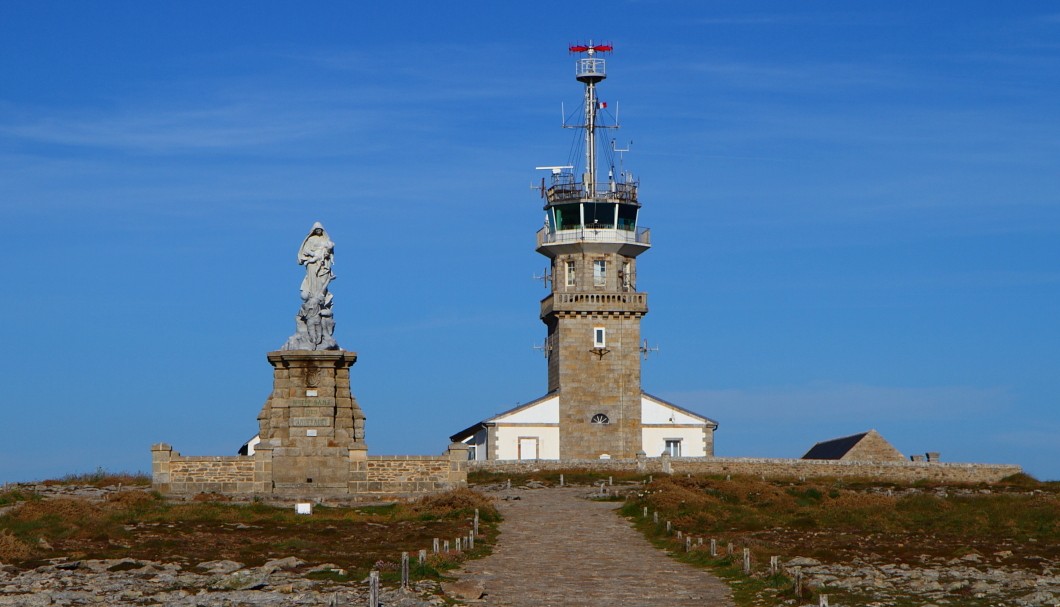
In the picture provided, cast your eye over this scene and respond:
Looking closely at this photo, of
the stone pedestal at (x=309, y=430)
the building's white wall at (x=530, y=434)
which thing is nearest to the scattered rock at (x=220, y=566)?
the stone pedestal at (x=309, y=430)

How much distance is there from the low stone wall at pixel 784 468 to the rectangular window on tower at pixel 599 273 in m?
11.4

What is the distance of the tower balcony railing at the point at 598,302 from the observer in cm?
7219

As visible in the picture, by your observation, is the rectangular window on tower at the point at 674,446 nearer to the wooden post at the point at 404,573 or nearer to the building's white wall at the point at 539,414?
the building's white wall at the point at 539,414

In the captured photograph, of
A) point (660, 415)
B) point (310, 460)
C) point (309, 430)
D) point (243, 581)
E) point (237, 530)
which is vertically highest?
point (660, 415)

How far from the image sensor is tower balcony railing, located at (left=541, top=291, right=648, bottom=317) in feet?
237

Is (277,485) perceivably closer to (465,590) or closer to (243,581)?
(243,581)

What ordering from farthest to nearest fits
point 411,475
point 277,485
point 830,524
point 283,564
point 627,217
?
point 627,217, point 411,475, point 277,485, point 830,524, point 283,564

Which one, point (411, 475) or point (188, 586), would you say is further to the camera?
Result: point (411, 475)

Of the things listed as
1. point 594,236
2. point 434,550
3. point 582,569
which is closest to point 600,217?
point 594,236

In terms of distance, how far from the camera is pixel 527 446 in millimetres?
70938

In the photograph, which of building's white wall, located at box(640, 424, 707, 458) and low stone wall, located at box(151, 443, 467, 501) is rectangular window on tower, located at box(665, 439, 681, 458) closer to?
building's white wall, located at box(640, 424, 707, 458)

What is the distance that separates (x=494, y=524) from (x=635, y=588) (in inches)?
467

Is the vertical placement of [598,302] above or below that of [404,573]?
above

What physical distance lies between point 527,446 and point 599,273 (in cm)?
846
